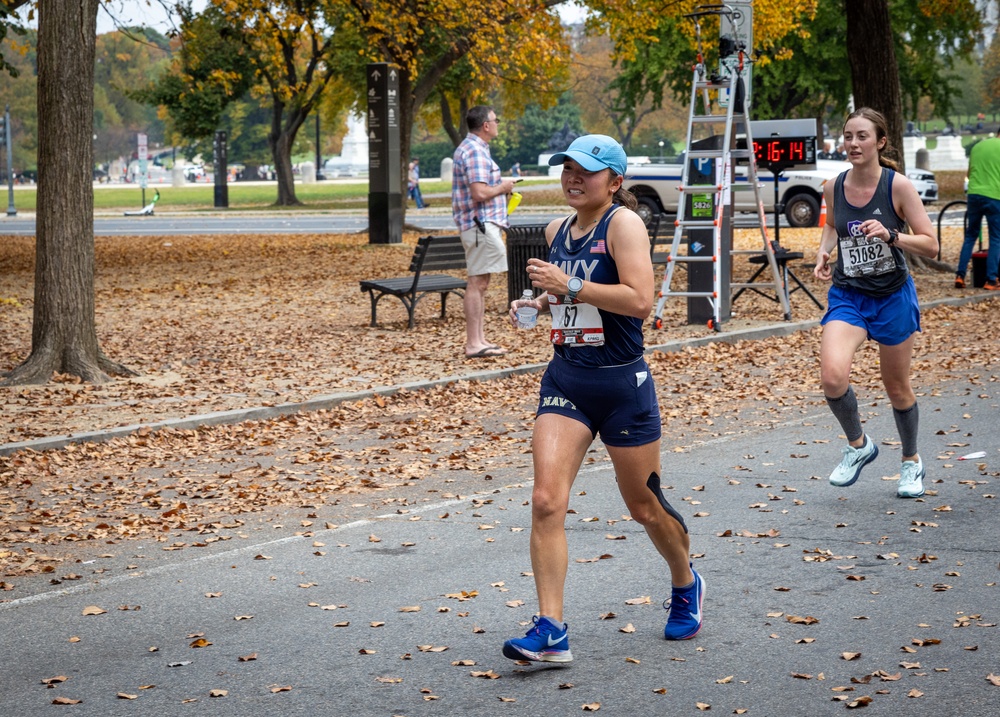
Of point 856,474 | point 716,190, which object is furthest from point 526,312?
point 716,190

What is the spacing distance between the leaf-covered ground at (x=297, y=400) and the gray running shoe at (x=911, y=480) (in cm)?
181

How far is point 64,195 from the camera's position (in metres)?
11.6

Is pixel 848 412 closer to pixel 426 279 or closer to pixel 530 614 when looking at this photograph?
pixel 530 614

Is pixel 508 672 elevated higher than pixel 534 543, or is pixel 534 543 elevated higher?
pixel 534 543

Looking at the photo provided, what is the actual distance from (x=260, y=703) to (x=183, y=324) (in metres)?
11.9

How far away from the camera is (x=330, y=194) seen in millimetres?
63688

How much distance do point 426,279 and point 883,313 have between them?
342 inches

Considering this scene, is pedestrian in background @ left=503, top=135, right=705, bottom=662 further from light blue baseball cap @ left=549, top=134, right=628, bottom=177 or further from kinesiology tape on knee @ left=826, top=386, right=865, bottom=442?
kinesiology tape on knee @ left=826, top=386, right=865, bottom=442

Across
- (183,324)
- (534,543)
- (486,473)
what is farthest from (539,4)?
(534,543)

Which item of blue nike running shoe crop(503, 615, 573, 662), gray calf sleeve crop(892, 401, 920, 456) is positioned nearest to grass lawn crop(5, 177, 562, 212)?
gray calf sleeve crop(892, 401, 920, 456)

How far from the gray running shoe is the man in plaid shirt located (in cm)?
570

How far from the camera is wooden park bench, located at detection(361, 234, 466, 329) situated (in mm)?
14961

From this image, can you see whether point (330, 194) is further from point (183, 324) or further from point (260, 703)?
point (260, 703)

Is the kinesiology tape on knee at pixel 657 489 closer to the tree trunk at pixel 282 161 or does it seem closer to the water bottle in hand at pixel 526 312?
the water bottle in hand at pixel 526 312
